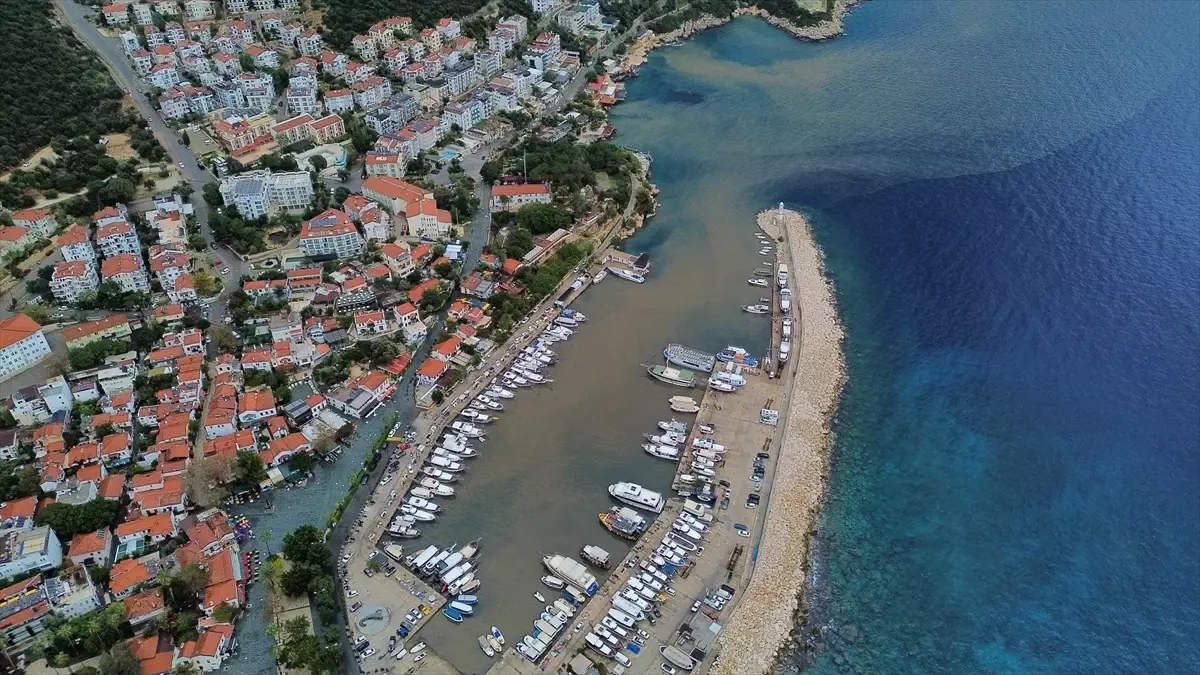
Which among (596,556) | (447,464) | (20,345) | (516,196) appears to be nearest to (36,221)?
(20,345)

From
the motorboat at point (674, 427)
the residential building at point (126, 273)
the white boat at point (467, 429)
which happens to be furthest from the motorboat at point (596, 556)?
the residential building at point (126, 273)

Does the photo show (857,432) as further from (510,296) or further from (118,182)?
(118,182)

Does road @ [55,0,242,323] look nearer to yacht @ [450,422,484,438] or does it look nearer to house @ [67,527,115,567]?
house @ [67,527,115,567]

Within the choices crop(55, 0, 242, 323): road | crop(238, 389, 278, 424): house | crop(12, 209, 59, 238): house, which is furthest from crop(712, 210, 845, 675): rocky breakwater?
crop(12, 209, 59, 238): house

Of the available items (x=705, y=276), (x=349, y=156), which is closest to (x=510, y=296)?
(x=705, y=276)

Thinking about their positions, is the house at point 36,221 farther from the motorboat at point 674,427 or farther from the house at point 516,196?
the motorboat at point 674,427
